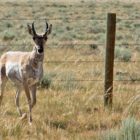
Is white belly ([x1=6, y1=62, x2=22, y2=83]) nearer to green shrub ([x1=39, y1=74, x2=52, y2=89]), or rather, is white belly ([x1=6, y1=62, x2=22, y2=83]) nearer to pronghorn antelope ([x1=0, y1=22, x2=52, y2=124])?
pronghorn antelope ([x1=0, y1=22, x2=52, y2=124])

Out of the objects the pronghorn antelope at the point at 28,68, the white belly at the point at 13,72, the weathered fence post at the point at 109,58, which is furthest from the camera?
the weathered fence post at the point at 109,58

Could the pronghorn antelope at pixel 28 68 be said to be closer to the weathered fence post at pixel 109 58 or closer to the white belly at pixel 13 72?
the white belly at pixel 13 72

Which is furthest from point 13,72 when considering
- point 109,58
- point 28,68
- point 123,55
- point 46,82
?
point 123,55

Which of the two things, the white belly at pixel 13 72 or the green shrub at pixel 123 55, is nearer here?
the white belly at pixel 13 72

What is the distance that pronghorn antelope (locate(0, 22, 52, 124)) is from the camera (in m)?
8.27

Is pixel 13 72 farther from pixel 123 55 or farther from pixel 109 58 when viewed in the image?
pixel 123 55

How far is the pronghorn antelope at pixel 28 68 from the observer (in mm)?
8273

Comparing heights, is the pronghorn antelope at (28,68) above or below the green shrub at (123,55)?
above

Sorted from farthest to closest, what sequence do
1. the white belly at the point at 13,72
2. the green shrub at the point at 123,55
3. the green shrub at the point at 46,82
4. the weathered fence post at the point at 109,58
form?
the green shrub at the point at 123,55 → the green shrub at the point at 46,82 → the weathered fence post at the point at 109,58 → the white belly at the point at 13,72

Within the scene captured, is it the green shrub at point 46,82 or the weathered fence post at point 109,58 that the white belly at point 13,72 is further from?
the green shrub at point 46,82

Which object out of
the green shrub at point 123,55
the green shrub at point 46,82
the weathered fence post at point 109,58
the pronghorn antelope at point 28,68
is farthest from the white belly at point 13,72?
the green shrub at point 123,55

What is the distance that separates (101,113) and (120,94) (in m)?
1.44

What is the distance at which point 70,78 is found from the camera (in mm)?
11406

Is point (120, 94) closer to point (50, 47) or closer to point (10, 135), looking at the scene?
point (10, 135)
